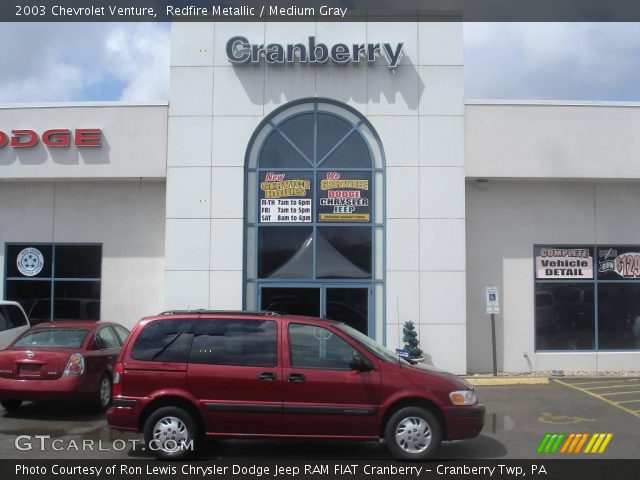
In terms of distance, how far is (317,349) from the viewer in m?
8.14

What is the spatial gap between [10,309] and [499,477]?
1042cm

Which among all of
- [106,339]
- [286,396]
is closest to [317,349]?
[286,396]

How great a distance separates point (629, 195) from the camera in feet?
54.7

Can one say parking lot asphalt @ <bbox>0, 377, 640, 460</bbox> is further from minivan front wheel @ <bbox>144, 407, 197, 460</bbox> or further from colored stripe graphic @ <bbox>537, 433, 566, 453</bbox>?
minivan front wheel @ <bbox>144, 407, 197, 460</bbox>

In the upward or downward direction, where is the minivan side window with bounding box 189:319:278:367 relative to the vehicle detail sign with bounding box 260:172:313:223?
downward

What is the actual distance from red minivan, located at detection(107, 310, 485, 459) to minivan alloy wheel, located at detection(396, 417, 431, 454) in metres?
0.01

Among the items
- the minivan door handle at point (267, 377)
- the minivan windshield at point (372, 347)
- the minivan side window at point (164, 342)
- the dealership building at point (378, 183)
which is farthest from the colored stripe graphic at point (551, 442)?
the dealership building at point (378, 183)

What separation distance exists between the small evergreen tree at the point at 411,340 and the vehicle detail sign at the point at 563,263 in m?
3.70

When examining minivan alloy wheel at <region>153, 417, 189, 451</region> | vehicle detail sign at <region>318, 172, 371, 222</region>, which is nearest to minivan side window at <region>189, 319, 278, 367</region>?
minivan alloy wheel at <region>153, 417, 189, 451</region>

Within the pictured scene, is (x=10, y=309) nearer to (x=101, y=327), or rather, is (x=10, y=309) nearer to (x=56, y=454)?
(x=101, y=327)

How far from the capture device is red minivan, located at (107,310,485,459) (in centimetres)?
782

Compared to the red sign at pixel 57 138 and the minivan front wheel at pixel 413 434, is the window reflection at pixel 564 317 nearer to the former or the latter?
the minivan front wheel at pixel 413 434

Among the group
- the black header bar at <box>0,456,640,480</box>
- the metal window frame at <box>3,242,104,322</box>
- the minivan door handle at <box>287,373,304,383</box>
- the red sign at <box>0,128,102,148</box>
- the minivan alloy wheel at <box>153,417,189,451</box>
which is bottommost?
the black header bar at <box>0,456,640,480</box>

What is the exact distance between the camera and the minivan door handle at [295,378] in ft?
25.9
